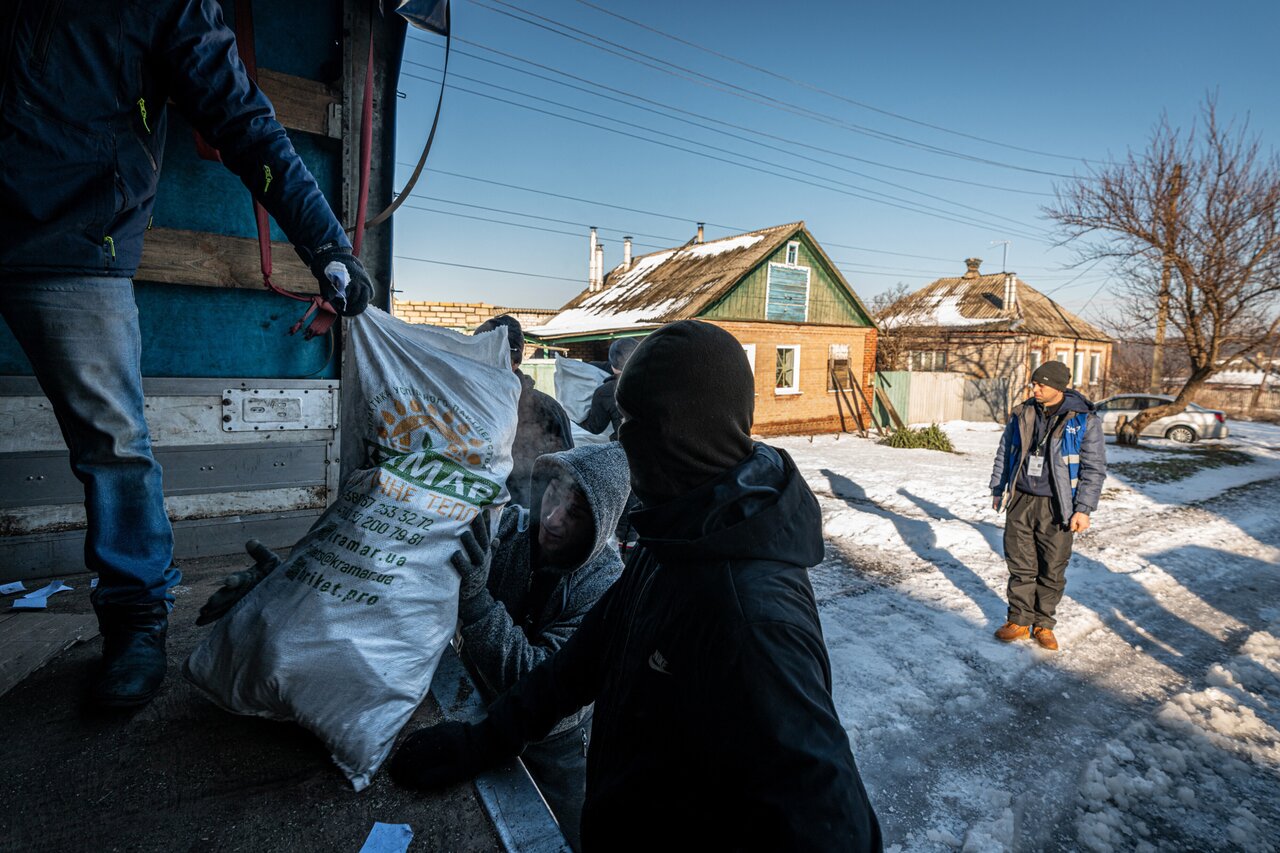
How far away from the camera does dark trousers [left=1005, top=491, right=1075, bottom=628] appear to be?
4202 millimetres

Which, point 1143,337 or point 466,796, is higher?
point 1143,337

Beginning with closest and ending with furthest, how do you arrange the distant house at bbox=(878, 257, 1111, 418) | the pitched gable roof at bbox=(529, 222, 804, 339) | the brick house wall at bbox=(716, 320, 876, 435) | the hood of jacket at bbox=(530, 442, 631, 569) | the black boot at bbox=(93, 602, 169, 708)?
the black boot at bbox=(93, 602, 169, 708), the hood of jacket at bbox=(530, 442, 631, 569), the pitched gable roof at bbox=(529, 222, 804, 339), the brick house wall at bbox=(716, 320, 876, 435), the distant house at bbox=(878, 257, 1111, 418)

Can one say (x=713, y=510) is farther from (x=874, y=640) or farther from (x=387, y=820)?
(x=874, y=640)

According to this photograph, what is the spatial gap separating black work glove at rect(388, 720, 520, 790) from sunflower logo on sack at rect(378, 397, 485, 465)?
681 millimetres

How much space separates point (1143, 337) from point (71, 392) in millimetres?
19729

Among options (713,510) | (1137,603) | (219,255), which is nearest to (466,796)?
(713,510)

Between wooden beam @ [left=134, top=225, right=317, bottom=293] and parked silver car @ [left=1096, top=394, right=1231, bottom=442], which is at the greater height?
wooden beam @ [left=134, top=225, right=317, bottom=293]

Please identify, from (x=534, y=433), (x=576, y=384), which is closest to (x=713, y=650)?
(x=534, y=433)

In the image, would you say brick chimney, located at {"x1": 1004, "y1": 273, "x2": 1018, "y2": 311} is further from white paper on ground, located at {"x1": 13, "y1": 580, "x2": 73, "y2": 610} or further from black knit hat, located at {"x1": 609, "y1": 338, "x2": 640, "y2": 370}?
white paper on ground, located at {"x1": 13, "y1": 580, "x2": 73, "y2": 610}

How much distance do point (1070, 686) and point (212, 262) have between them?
4.68m

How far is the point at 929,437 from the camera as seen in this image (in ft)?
45.8

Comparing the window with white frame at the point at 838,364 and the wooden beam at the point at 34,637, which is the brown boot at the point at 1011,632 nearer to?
the wooden beam at the point at 34,637

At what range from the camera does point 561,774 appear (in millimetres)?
1699

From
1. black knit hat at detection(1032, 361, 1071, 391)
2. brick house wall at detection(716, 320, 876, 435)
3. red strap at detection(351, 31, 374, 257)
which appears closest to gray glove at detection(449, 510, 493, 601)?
red strap at detection(351, 31, 374, 257)
